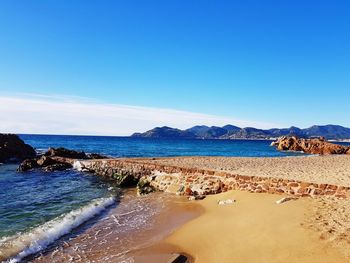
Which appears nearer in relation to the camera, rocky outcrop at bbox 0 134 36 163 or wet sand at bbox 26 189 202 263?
wet sand at bbox 26 189 202 263

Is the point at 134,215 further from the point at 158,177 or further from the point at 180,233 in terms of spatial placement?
the point at 158,177

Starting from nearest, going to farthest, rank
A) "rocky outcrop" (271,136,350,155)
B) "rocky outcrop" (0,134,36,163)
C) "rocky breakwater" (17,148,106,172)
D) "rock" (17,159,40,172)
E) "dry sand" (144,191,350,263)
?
"dry sand" (144,191,350,263) < "rocky breakwater" (17,148,106,172) < "rock" (17,159,40,172) < "rocky outcrop" (0,134,36,163) < "rocky outcrop" (271,136,350,155)

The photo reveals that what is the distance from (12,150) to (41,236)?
33.0 m

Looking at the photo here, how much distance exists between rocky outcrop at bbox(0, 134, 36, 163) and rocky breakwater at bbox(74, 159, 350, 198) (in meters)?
18.3

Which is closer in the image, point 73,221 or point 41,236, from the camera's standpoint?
point 41,236

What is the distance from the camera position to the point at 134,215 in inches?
505

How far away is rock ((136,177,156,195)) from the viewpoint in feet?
59.0

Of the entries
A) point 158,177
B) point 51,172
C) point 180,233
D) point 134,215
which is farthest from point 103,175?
point 180,233

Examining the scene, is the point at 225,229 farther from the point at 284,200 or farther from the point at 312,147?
the point at 312,147

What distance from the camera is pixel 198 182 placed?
670 inches

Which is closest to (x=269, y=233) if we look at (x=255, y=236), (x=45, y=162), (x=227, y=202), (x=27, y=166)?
(x=255, y=236)

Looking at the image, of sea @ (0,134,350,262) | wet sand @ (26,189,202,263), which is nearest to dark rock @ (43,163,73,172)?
sea @ (0,134,350,262)

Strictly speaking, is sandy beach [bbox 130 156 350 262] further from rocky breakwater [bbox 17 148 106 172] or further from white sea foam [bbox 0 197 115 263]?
rocky breakwater [bbox 17 148 106 172]

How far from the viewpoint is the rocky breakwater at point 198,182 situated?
13.0 meters
